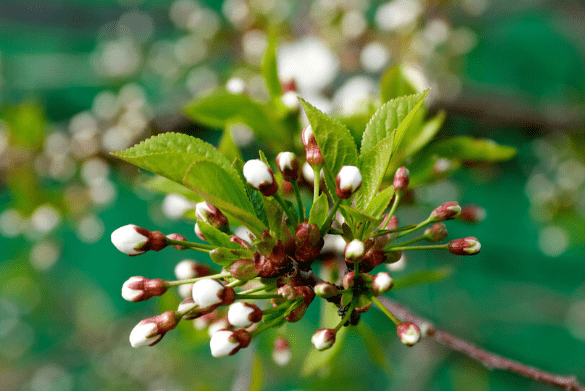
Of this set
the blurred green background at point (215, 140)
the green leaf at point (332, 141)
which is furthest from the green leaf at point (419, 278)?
the blurred green background at point (215, 140)

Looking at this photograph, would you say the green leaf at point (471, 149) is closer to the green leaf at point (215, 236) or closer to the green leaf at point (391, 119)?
the green leaf at point (391, 119)

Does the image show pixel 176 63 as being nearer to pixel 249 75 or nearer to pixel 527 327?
pixel 249 75

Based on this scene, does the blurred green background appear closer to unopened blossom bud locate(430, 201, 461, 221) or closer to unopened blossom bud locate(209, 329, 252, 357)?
unopened blossom bud locate(430, 201, 461, 221)

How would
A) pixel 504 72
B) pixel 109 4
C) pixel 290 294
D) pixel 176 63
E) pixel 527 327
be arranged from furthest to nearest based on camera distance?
pixel 109 4, pixel 504 72, pixel 527 327, pixel 176 63, pixel 290 294

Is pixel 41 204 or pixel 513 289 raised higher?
pixel 41 204

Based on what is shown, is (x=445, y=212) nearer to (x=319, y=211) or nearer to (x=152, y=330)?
(x=319, y=211)

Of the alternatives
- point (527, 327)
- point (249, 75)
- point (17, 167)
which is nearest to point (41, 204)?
point (17, 167)

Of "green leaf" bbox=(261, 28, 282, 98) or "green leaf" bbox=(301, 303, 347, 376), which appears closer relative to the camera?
"green leaf" bbox=(301, 303, 347, 376)

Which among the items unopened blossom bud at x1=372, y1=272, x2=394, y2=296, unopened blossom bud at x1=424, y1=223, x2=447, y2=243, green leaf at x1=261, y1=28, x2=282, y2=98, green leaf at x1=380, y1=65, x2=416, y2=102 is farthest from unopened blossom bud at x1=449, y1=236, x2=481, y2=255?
green leaf at x1=261, y1=28, x2=282, y2=98
